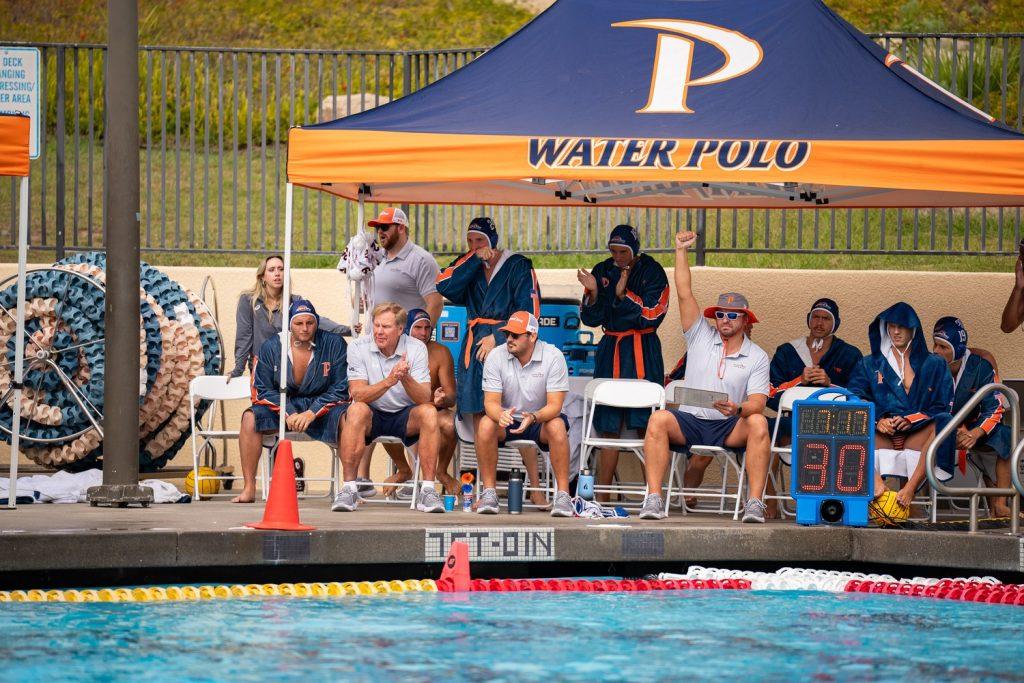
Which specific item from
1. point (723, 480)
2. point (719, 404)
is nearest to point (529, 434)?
point (719, 404)

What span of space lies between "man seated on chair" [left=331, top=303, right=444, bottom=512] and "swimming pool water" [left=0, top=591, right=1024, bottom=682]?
1713 millimetres

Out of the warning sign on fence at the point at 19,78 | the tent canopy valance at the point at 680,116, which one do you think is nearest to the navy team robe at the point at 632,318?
the tent canopy valance at the point at 680,116

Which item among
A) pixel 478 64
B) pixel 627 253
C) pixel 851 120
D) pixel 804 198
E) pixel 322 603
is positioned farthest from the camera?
pixel 804 198

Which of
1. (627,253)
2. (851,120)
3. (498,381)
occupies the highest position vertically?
(851,120)

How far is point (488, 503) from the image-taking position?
32.2ft

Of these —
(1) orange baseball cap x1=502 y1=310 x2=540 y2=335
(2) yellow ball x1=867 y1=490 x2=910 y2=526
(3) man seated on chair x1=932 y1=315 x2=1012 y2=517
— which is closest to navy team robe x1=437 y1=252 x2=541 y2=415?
(1) orange baseball cap x1=502 y1=310 x2=540 y2=335

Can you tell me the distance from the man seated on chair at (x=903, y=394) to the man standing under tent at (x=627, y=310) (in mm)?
1449

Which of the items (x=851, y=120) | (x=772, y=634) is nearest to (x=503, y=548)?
(x=772, y=634)

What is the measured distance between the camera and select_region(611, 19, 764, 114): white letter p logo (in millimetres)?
9797

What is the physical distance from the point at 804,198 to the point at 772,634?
5291mm

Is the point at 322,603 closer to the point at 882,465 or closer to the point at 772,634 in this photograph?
the point at 772,634

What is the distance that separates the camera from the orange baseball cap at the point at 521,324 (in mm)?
Answer: 10031

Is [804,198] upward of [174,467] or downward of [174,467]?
upward

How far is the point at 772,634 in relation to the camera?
737 centimetres
